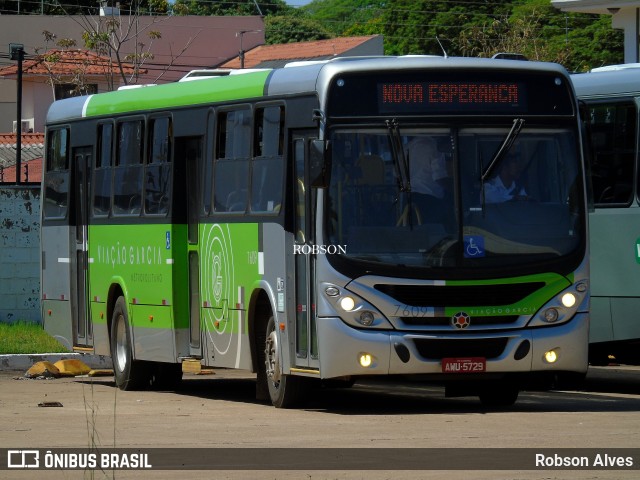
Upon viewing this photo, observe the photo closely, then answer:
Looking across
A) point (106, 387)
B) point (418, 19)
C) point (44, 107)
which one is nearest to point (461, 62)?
point (106, 387)

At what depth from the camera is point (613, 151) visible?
670 inches

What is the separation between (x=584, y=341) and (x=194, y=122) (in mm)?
5061

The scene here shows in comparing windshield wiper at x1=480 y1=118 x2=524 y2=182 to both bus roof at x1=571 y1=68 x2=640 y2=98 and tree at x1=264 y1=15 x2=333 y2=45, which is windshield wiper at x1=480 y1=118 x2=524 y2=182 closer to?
bus roof at x1=571 y1=68 x2=640 y2=98

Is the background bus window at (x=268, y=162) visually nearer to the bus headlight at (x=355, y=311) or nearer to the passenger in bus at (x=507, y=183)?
the bus headlight at (x=355, y=311)

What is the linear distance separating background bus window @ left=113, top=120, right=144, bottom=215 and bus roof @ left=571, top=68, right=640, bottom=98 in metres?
5.04

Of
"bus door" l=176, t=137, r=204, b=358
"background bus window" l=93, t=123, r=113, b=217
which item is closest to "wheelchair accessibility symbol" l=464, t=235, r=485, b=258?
"bus door" l=176, t=137, r=204, b=358

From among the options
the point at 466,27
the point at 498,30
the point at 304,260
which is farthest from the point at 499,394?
the point at 466,27

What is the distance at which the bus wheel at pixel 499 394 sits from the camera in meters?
15.3

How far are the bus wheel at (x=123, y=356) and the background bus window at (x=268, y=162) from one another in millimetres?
3979

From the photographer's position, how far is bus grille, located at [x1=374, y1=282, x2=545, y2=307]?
1388cm

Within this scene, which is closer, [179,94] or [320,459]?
[320,459]

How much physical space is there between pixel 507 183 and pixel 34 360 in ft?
32.3

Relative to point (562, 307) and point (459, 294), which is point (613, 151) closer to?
point (562, 307)

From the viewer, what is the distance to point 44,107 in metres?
67.7
